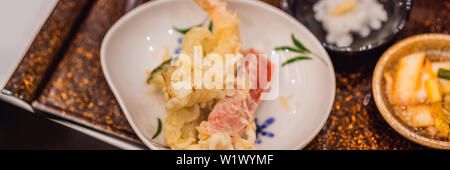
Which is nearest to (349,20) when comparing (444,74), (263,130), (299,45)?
(299,45)

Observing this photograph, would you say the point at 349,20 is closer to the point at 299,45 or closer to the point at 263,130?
the point at 299,45

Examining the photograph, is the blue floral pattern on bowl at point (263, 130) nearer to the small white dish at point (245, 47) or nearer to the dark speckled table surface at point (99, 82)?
the small white dish at point (245, 47)

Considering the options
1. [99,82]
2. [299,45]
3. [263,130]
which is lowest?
[263,130]

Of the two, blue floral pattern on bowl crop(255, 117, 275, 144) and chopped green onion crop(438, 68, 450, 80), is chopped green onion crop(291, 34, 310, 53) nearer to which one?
blue floral pattern on bowl crop(255, 117, 275, 144)

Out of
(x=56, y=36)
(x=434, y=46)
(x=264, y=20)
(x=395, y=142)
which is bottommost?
(x=395, y=142)

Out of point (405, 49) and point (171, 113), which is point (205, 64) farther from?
point (405, 49)
